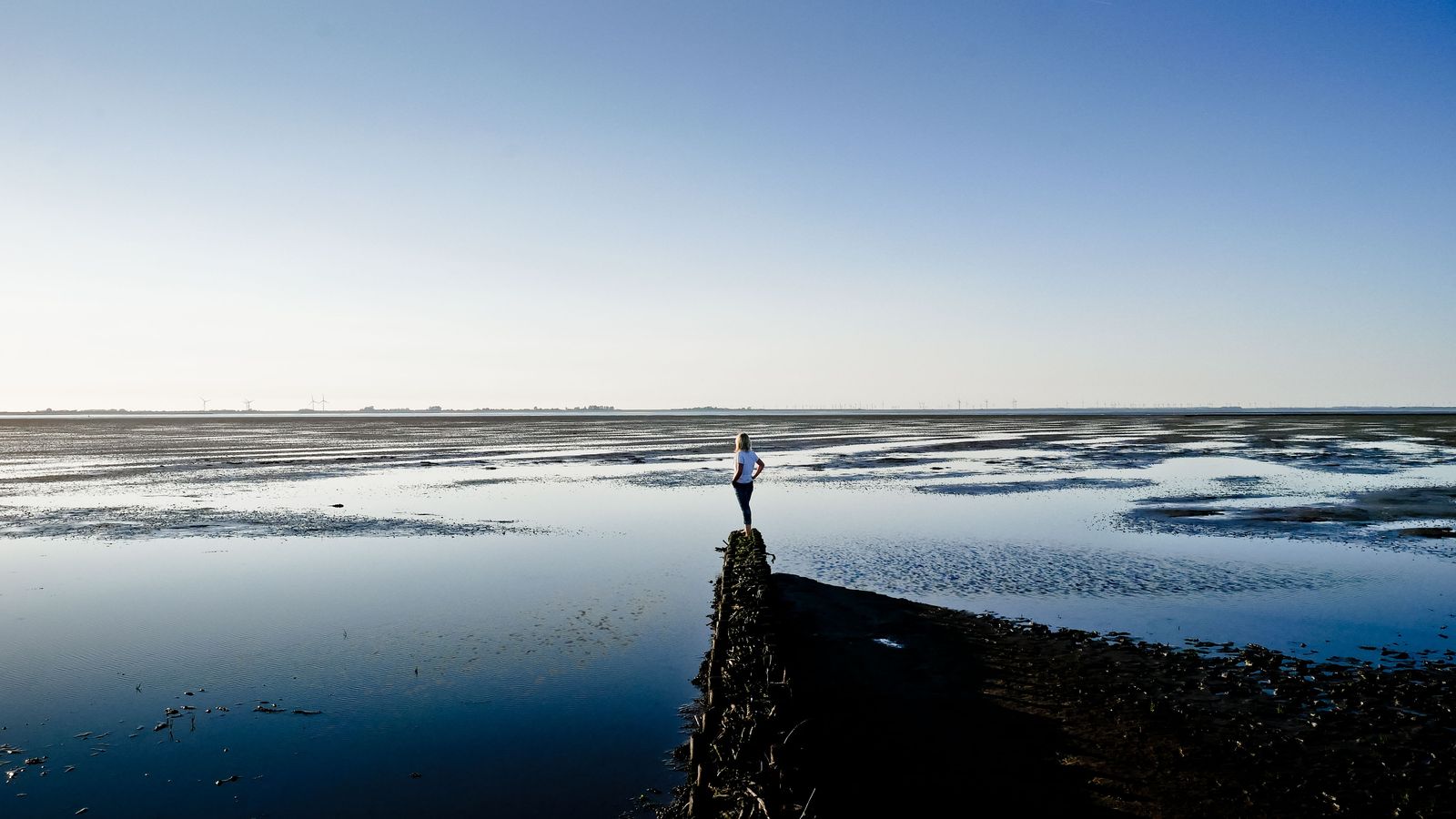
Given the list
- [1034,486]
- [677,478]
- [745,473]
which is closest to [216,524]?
[745,473]

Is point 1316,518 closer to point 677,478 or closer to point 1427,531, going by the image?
point 1427,531

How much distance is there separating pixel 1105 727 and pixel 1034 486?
28130 mm

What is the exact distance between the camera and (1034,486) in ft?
118

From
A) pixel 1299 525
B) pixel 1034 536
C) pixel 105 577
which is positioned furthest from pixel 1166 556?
pixel 105 577

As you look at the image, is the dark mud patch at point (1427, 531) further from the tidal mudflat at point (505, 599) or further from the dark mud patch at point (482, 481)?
the dark mud patch at point (482, 481)

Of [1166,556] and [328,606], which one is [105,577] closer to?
[328,606]

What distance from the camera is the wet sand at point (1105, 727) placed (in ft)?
25.3

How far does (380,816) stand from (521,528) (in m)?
17.7

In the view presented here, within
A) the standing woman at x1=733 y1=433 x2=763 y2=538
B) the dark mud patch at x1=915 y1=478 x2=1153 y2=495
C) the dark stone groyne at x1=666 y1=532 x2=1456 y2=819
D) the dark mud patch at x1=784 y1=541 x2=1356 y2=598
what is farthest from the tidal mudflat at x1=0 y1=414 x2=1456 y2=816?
the standing woman at x1=733 y1=433 x2=763 y2=538

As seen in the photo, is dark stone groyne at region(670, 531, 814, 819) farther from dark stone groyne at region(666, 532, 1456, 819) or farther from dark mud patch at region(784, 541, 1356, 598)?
dark mud patch at region(784, 541, 1356, 598)

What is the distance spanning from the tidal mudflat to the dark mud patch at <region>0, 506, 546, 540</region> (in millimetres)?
205

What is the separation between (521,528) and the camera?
82.7ft

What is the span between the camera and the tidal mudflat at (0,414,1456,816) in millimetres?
8945

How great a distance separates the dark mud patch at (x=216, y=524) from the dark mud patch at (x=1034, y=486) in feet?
58.5
